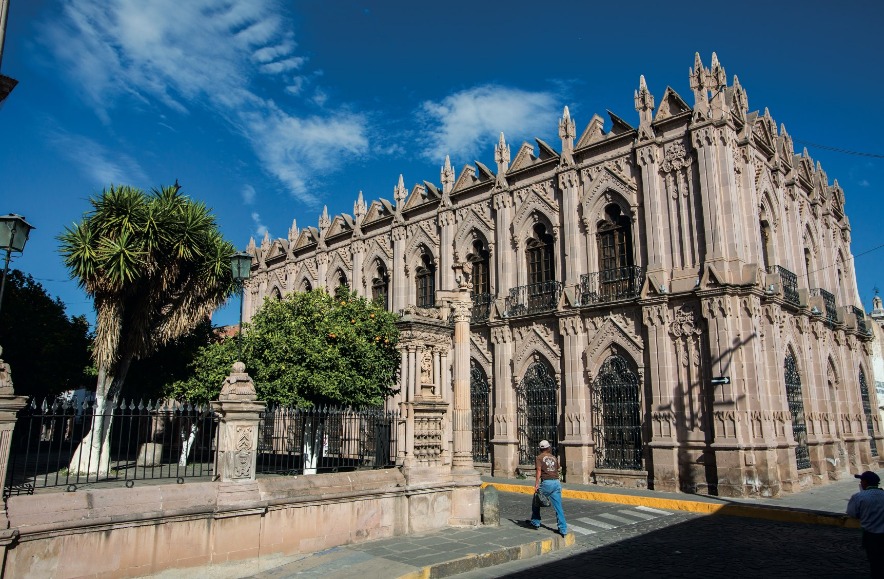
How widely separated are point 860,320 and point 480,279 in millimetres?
16277

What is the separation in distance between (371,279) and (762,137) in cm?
1676

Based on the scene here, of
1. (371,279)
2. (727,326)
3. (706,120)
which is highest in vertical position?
(706,120)

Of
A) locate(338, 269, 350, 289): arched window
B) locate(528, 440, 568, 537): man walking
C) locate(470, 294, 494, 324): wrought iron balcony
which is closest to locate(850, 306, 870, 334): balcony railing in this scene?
locate(470, 294, 494, 324): wrought iron balcony

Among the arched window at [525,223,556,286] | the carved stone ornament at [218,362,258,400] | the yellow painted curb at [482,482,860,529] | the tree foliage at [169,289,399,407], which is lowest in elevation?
the yellow painted curb at [482,482,860,529]

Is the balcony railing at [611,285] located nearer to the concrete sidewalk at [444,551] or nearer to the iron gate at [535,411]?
the iron gate at [535,411]

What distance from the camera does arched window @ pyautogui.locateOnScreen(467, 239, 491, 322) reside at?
23.8 m

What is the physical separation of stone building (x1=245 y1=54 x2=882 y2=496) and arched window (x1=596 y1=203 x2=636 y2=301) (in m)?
0.05

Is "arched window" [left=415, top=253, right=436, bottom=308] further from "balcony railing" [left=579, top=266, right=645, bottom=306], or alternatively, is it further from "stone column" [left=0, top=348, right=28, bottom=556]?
"stone column" [left=0, top=348, right=28, bottom=556]

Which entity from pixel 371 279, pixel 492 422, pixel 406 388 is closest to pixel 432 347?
pixel 406 388

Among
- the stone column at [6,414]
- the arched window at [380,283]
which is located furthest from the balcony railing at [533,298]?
the stone column at [6,414]

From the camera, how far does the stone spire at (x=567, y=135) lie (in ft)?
72.0

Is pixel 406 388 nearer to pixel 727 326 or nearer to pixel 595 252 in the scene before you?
pixel 727 326

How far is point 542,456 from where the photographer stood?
11570 mm

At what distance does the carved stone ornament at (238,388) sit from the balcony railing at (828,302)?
21.3 meters
